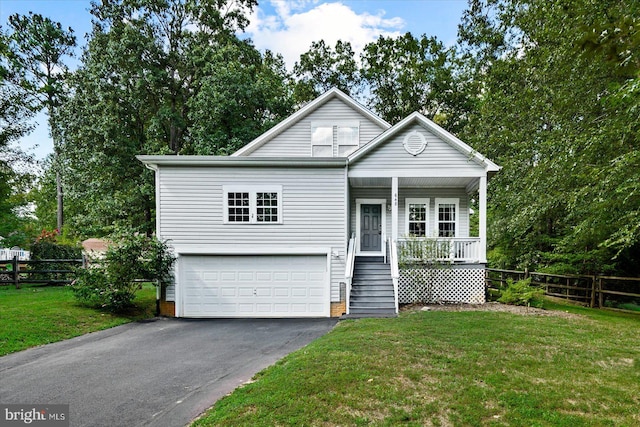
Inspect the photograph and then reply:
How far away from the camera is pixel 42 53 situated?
2386cm

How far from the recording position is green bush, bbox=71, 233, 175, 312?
406 inches

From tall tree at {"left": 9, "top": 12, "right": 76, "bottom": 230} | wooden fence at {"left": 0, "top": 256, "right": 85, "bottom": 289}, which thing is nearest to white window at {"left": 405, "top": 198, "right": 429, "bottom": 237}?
wooden fence at {"left": 0, "top": 256, "right": 85, "bottom": 289}

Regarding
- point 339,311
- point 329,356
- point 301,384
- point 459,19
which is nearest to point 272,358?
point 329,356

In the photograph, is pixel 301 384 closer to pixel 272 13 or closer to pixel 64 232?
pixel 272 13

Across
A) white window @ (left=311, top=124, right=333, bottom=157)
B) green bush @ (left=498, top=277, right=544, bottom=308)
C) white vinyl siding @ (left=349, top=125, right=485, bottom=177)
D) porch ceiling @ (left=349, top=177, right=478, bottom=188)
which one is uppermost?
white window @ (left=311, top=124, right=333, bottom=157)

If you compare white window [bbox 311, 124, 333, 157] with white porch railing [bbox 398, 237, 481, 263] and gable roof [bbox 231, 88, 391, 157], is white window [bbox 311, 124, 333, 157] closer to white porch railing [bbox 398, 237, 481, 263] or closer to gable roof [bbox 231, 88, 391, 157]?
gable roof [bbox 231, 88, 391, 157]

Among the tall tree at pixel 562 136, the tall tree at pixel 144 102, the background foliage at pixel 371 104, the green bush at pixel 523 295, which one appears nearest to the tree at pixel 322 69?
the background foliage at pixel 371 104

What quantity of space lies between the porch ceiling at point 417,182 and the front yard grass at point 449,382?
5.79 meters

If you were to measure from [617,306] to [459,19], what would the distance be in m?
A: 15.6

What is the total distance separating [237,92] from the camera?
17.6m

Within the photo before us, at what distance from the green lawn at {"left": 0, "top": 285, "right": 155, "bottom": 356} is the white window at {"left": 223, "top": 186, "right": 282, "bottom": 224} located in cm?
419

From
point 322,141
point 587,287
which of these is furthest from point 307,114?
point 587,287

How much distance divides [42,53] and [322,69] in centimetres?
1923

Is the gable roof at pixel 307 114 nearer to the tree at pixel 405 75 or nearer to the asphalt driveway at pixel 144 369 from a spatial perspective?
the asphalt driveway at pixel 144 369
